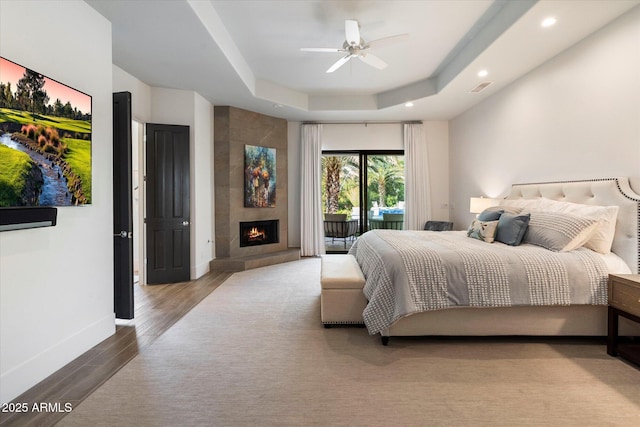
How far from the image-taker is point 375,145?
6699 millimetres

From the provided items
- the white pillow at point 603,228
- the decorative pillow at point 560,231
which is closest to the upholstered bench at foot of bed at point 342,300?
the decorative pillow at point 560,231

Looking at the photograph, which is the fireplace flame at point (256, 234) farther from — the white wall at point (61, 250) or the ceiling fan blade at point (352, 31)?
the ceiling fan blade at point (352, 31)

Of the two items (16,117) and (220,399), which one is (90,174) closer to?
(16,117)

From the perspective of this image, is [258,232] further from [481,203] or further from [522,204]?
[522,204]

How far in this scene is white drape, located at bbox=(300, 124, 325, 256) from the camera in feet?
21.5

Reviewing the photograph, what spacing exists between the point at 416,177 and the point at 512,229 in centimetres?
351

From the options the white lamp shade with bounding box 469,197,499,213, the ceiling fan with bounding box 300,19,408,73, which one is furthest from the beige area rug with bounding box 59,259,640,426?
the ceiling fan with bounding box 300,19,408,73

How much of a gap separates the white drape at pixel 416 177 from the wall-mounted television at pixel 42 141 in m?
5.46

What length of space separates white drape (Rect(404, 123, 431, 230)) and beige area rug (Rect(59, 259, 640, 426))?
4.01 meters

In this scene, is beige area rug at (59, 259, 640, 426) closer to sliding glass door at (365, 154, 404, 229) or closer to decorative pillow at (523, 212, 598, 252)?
decorative pillow at (523, 212, 598, 252)

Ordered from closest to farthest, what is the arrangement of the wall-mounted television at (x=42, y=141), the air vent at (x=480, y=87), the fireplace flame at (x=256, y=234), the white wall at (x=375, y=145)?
the wall-mounted television at (x=42, y=141), the air vent at (x=480, y=87), the fireplace flame at (x=256, y=234), the white wall at (x=375, y=145)

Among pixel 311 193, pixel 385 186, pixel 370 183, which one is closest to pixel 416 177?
pixel 385 186

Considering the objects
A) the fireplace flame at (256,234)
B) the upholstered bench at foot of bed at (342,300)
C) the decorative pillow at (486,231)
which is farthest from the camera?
the fireplace flame at (256,234)

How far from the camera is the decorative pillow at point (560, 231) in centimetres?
265
